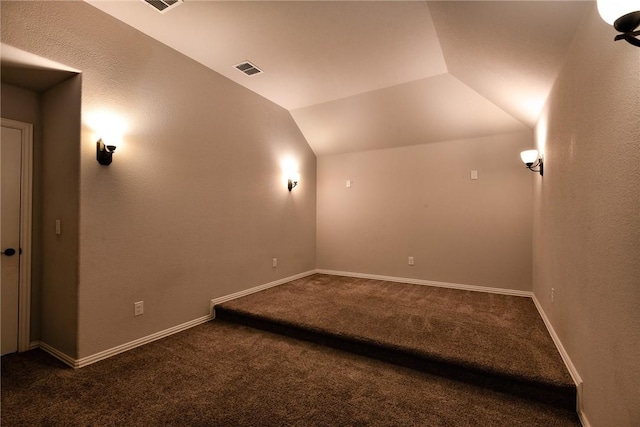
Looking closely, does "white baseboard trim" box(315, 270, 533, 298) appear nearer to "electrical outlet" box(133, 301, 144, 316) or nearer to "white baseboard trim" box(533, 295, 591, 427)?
"white baseboard trim" box(533, 295, 591, 427)

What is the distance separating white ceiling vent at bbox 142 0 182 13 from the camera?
2.34 metres

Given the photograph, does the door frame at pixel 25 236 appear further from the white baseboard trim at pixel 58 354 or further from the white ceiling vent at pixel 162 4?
the white ceiling vent at pixel 162 4

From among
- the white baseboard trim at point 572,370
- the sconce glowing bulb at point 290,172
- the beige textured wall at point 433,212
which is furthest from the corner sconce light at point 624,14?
the sconce glowing bulb at point 290,172

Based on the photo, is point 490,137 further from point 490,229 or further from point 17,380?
point 17,380

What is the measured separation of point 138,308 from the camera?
2.73 meters

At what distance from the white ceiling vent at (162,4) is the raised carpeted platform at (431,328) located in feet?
9.56

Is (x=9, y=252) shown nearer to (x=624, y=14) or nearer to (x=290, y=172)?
(x=290, y=172)

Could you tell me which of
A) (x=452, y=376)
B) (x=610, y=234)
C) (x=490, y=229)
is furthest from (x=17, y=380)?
(x=490, y=229)

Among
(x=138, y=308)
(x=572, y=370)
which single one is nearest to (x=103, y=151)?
(x=138, y=308)

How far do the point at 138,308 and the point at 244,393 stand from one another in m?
1.40

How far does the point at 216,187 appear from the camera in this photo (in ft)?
11.4

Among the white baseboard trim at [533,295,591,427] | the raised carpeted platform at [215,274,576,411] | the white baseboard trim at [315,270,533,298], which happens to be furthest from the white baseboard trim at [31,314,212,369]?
the white baseboard trim at [533,295,591,427]

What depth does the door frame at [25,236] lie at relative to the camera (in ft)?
8.63

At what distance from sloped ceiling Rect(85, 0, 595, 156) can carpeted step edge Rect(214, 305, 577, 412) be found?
229cm
